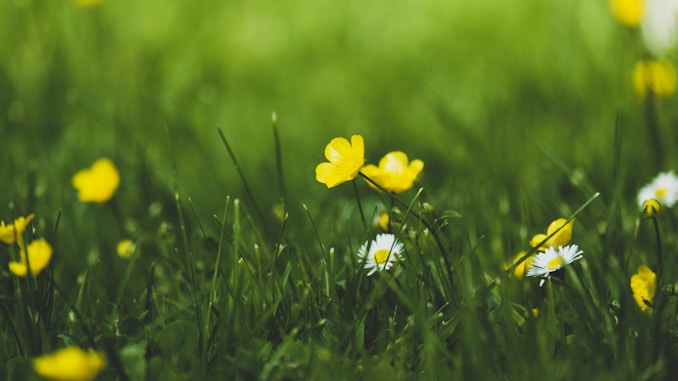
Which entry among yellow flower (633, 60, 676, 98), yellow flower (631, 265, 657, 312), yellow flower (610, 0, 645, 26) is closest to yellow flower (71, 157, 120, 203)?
yellow flower (631, 265, 657, 312)

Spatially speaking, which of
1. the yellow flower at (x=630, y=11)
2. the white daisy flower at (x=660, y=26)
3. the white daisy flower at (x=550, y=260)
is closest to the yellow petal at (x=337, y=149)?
the white daisy flower at (x=550, y=260)

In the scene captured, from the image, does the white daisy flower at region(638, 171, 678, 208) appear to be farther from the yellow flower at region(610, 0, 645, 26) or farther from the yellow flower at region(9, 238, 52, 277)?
the yellow flower at region(9, 238, 52, 277)

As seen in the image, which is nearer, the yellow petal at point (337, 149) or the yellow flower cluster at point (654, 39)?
the yellow petal at point (337, 149)

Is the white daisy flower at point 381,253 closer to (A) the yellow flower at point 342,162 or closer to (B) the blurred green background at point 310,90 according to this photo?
(A) the yellow flower at point 342,162

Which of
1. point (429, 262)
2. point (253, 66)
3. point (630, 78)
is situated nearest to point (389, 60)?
point (253, 66)

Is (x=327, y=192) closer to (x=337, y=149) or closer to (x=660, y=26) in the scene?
(x=337, y=149)
